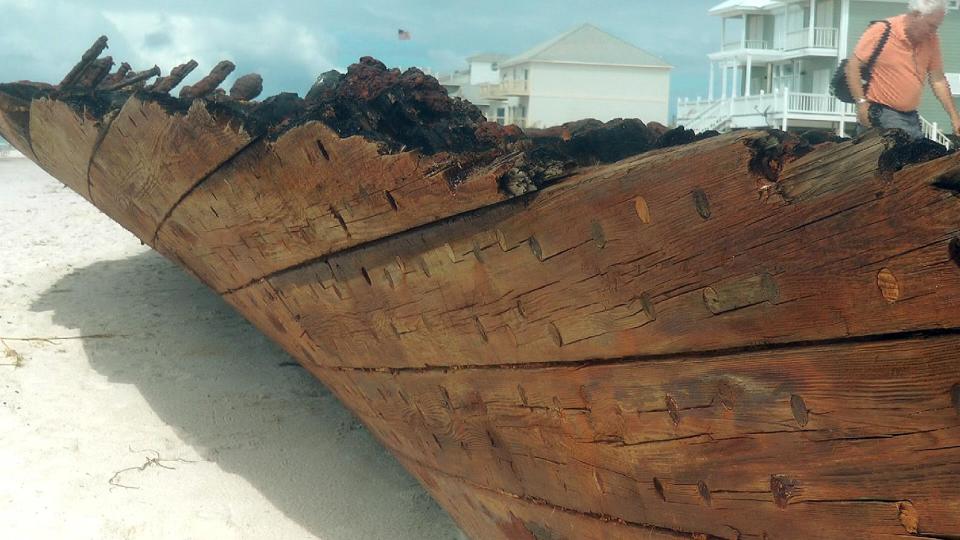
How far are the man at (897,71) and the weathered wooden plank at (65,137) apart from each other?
3.59m

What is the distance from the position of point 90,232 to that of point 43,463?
5.10 meters

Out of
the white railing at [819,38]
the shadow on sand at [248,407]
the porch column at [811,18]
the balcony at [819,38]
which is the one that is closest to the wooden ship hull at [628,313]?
the shadow on sand at [248,407]

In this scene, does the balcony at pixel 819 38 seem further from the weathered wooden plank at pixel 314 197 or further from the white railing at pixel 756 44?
the weathered wooden plank at pixel 314 197

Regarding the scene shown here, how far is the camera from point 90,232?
28.6 feet

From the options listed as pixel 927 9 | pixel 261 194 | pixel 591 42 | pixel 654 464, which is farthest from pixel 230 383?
pixel 591 42

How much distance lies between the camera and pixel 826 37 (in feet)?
92.9

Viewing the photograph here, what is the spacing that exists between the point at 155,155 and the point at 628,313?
2558mm

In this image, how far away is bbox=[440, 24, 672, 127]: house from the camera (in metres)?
44.9

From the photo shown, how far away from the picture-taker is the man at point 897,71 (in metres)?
4.34

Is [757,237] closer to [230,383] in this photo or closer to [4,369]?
[230,383]

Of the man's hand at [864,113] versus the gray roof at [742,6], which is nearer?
the man's hand at [864,113]

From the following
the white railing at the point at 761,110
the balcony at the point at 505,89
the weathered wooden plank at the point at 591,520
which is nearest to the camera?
the weathered wooden plank at the point at 591,520

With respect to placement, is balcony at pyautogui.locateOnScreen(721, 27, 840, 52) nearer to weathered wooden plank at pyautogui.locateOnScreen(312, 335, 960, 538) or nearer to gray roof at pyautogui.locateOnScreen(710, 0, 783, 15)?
gray roof at pyautogui.locateOnScreen(710, 0, 783, 15)

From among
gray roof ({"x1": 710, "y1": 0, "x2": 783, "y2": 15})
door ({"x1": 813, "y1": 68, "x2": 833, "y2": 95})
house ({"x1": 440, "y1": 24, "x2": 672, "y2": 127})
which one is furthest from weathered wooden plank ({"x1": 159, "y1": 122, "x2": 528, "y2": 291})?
house ({"x1": 440, "y1": 24, "x2": 672, "y2": 127})
